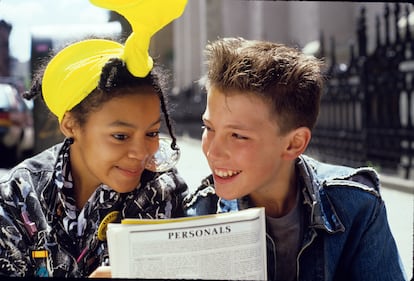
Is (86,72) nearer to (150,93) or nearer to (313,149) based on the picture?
(150,93)

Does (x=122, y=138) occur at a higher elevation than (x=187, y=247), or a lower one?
higher

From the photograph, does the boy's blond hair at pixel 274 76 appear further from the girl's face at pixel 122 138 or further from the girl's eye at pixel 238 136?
the girl's face at pixel 122 138

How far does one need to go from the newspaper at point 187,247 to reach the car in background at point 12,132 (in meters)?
7.15

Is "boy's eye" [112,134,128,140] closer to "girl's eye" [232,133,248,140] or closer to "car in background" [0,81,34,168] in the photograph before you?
"girl's eye" [232,133,248,140]

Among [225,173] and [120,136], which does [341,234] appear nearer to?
[225,173]

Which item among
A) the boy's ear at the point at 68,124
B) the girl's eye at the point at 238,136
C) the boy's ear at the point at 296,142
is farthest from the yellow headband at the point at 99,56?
the boy's ear at the point at 296,142

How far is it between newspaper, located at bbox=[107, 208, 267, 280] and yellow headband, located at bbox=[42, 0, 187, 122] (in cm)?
52

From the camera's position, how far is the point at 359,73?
695 cm

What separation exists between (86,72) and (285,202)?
686mm

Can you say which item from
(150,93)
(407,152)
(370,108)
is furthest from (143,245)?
(370,108)

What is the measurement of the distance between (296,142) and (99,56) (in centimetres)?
61

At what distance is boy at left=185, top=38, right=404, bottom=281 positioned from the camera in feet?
5.51

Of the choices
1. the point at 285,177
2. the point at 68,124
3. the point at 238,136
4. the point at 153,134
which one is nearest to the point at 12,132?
the point at 68,124

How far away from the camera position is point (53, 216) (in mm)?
1871
